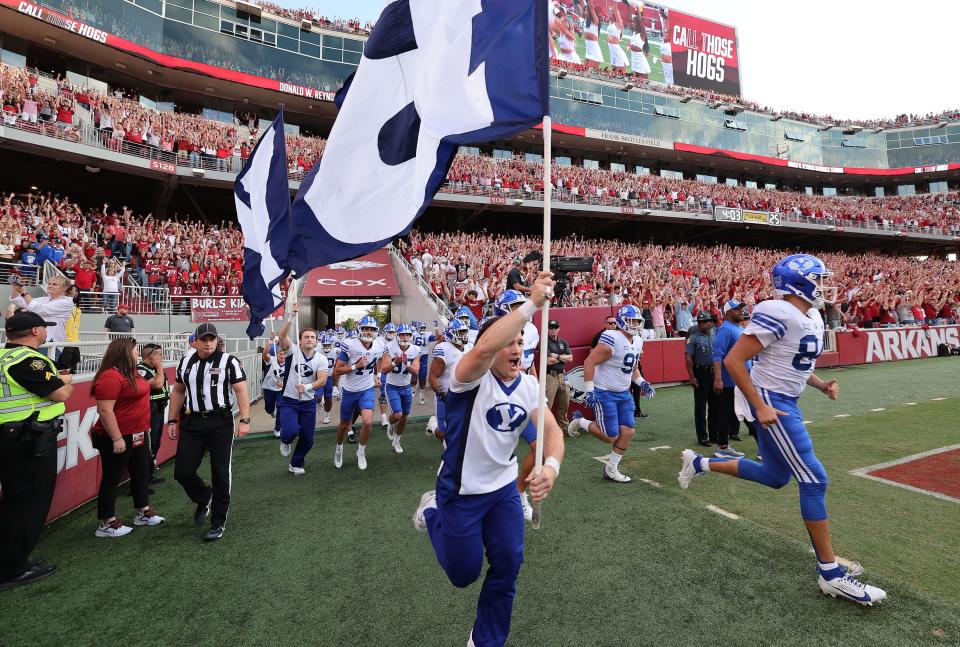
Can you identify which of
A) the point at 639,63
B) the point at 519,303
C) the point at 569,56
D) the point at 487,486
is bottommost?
the point at 487,486

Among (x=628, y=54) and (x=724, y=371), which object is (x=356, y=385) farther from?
(x=628, y=54)

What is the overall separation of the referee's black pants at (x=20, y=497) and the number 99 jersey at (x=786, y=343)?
553 cm

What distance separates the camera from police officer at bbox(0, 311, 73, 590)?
360 cm

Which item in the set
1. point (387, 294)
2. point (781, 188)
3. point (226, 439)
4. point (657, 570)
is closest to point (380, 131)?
point (226, 439)

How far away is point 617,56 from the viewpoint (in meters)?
47.0

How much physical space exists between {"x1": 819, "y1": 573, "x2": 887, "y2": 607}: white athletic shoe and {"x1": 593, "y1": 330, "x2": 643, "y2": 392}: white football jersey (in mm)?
3008

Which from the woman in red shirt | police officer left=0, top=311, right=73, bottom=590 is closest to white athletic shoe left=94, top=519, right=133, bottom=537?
the woman in red shirt

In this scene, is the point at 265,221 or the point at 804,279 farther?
the point at 265,221

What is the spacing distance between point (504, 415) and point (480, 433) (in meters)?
0.16

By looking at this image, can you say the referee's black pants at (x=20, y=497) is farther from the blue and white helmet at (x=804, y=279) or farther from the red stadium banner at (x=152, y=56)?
the red stadium banner at (x=152, y=56)

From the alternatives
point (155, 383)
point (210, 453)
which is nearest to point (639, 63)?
point (155, 383)

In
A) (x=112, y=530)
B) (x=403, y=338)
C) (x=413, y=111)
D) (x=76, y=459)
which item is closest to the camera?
(x=413, y=111)

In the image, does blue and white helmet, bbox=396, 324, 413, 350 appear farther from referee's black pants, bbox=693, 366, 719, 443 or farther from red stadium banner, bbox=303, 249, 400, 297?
red stadium banner, bbox=303, 249, 400, 297

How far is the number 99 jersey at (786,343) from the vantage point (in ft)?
Result: 11.5
